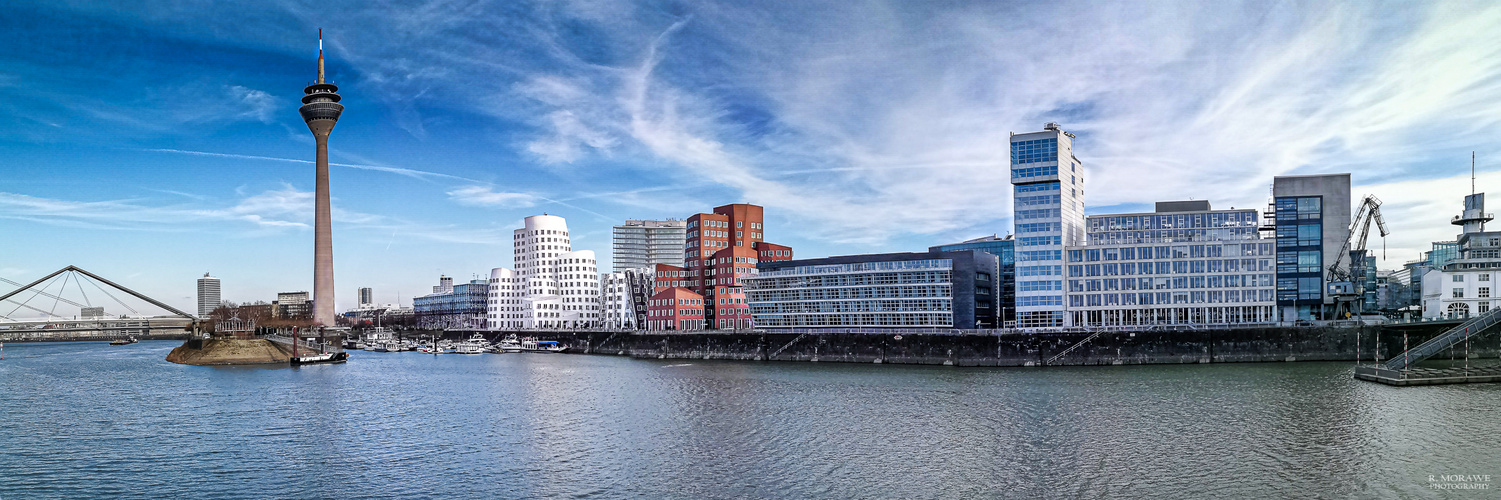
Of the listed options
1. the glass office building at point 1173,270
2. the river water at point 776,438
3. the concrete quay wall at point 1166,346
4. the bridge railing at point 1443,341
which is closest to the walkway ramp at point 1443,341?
the bridge railing at point 1443,341

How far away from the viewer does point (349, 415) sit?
61031 mm

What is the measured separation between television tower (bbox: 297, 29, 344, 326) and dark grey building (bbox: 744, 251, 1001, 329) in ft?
343

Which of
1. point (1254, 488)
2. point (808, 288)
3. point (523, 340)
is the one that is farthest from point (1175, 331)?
point (523, 340)

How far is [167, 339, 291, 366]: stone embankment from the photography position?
115500mm

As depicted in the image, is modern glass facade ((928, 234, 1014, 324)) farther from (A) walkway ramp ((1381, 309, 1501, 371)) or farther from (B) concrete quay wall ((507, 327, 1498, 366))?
(A) walkway ramp ((1381, 309, 1501, 371))

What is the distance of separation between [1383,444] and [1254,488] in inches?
531

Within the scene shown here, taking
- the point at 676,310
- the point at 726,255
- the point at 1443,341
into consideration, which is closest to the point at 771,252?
the point at 726,255

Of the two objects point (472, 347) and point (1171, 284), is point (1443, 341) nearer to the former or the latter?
point (1171, 284)

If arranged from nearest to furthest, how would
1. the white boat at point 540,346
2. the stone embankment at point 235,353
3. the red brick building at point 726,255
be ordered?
the stone embankment at point 235,353 < the red brick building at point 726,255 < the white boat at point 540,346

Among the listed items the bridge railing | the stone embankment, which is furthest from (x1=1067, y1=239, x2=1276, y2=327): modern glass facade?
the stone embankment

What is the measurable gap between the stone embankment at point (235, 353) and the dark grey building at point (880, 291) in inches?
2714

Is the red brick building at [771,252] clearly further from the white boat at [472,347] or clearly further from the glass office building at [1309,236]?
the glass office building at [1309,236]

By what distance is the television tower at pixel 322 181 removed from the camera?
185750 mm

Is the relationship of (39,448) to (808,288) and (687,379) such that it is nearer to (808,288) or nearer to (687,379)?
(687,379)
